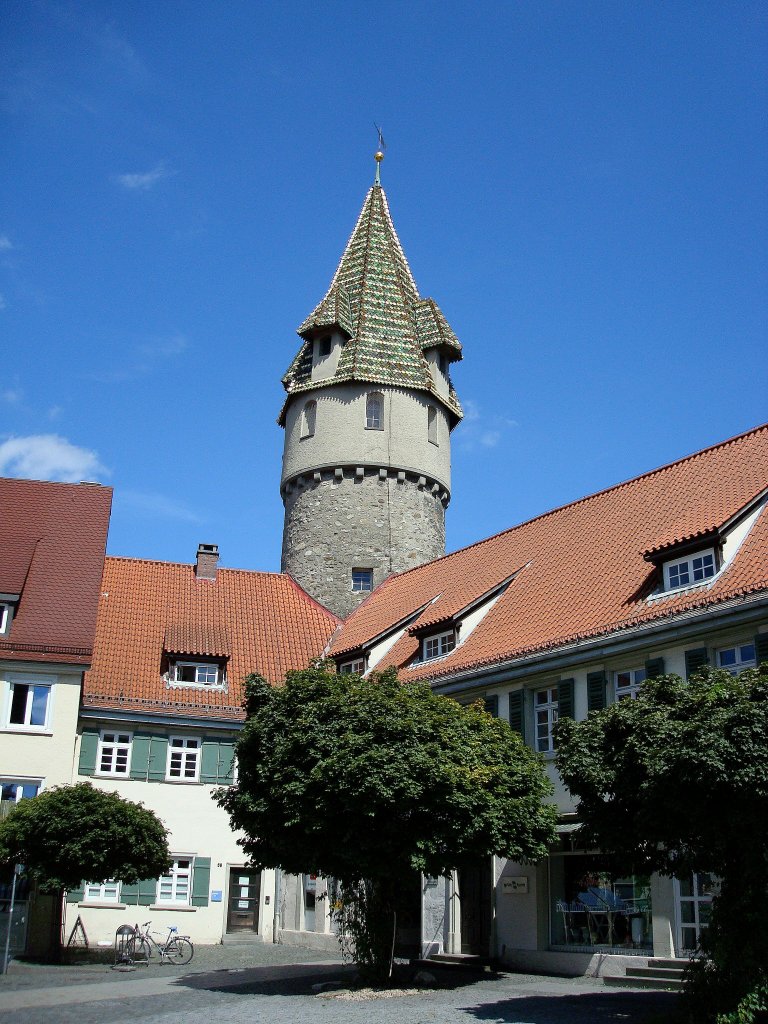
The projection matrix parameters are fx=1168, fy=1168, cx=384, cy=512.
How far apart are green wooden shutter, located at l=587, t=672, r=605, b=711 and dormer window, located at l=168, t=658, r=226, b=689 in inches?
449

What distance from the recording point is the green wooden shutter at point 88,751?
1047 inches

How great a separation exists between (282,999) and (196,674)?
13307mm

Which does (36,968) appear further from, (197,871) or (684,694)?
(684,694)

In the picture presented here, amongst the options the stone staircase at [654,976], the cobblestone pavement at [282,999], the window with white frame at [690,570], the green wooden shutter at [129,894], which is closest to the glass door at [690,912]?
the stone staircase at [654,976]

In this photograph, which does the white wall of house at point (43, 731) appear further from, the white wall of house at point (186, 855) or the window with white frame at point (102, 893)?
the window with white frame at point (102, 893)

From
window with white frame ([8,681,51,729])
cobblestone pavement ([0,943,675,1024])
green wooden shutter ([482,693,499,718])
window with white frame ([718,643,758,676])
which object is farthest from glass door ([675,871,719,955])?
window with white frame ([8,681,51,729])

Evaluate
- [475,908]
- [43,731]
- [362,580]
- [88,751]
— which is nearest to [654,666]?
[475,908]

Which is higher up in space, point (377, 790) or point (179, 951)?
point (377, 790)

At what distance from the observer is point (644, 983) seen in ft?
56.6

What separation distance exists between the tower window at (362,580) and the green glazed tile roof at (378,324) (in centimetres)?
605

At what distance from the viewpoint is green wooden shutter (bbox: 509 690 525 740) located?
21.8 m

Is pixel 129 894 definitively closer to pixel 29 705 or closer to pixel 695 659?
pixel 29 705

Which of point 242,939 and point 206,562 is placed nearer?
A: point 242,939

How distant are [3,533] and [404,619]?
34.5ft
